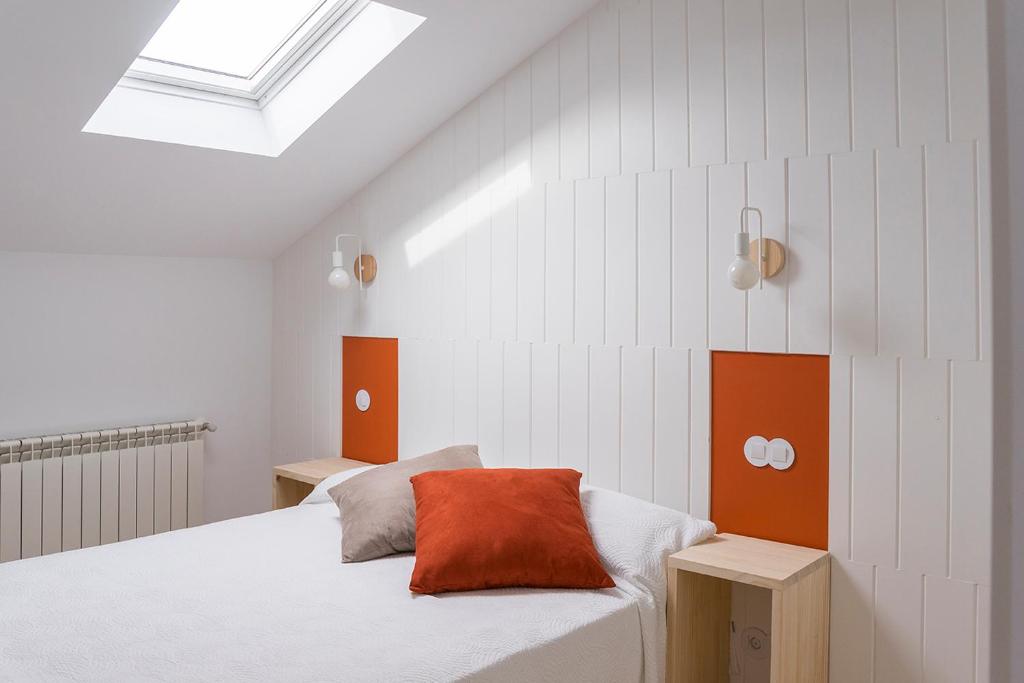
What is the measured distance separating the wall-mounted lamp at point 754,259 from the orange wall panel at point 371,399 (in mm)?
1784

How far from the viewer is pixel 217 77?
11.2 feet

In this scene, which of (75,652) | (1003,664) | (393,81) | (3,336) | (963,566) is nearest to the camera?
(1003,664)

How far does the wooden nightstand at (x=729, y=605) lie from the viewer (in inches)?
90.1

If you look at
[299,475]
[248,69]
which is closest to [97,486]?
[299,475]

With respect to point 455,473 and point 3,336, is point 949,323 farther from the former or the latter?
point 3,336

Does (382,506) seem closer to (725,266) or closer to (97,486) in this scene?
(725,266)

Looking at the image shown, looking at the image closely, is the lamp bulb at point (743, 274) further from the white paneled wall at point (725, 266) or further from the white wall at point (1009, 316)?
the white wall at point (1009, 316)

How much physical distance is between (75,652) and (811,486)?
2037 millimetres

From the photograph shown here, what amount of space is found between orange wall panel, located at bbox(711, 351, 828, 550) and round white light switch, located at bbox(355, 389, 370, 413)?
1.82m

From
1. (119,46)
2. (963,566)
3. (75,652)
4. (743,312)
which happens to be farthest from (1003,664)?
(119,46)

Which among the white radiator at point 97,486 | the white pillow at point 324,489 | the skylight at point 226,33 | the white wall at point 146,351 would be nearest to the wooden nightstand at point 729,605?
the white pillow at point 324,489

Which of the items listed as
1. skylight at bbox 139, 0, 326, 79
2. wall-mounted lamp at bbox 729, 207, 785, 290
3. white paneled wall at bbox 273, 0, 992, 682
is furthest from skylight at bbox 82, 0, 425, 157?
wall-mounted lamp at bbox 729, 207, 785, 290

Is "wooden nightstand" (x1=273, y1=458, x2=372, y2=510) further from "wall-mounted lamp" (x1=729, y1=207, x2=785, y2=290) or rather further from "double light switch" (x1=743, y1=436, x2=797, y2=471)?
"wall-mounted lamp" (x1=729, y1=207, x2=785, y2=290)

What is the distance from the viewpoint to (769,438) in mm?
2645
